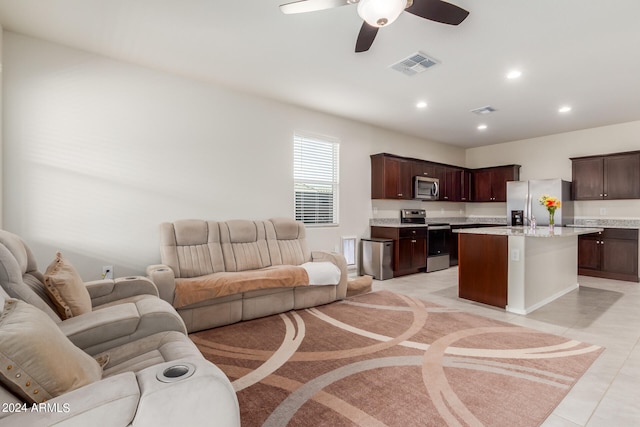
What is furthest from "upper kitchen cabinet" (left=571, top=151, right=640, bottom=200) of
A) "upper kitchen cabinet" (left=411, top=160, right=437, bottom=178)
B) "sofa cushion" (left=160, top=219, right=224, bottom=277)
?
"sofa cushion" (left=160, top=219, right=224, bottom=277)

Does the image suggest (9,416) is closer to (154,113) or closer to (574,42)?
(154,113)

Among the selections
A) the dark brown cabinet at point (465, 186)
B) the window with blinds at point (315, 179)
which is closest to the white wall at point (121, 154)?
the window with blinds at point (315, 179)

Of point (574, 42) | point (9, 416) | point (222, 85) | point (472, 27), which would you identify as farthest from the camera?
point (222, 85)

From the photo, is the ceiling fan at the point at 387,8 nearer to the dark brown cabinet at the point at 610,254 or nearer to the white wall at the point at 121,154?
the white wall at the point at 121,154

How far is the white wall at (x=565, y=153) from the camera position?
18.4 feet

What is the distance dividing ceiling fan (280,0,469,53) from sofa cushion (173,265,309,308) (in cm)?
238

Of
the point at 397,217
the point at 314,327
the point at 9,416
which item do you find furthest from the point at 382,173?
the point at 9,416

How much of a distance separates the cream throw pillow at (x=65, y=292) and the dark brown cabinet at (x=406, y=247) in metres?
4.49

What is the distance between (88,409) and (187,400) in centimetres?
26

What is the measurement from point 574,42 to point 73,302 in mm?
4649

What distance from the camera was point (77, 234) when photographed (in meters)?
3.20

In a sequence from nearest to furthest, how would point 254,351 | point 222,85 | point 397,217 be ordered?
point 254,351 → point 222,85 → point 397,217

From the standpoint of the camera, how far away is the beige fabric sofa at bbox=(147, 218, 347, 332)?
2951mm

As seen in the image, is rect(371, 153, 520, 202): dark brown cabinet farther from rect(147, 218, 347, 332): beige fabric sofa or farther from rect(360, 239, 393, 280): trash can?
rect(147, 218, 347, 332): beige fabric sofa
